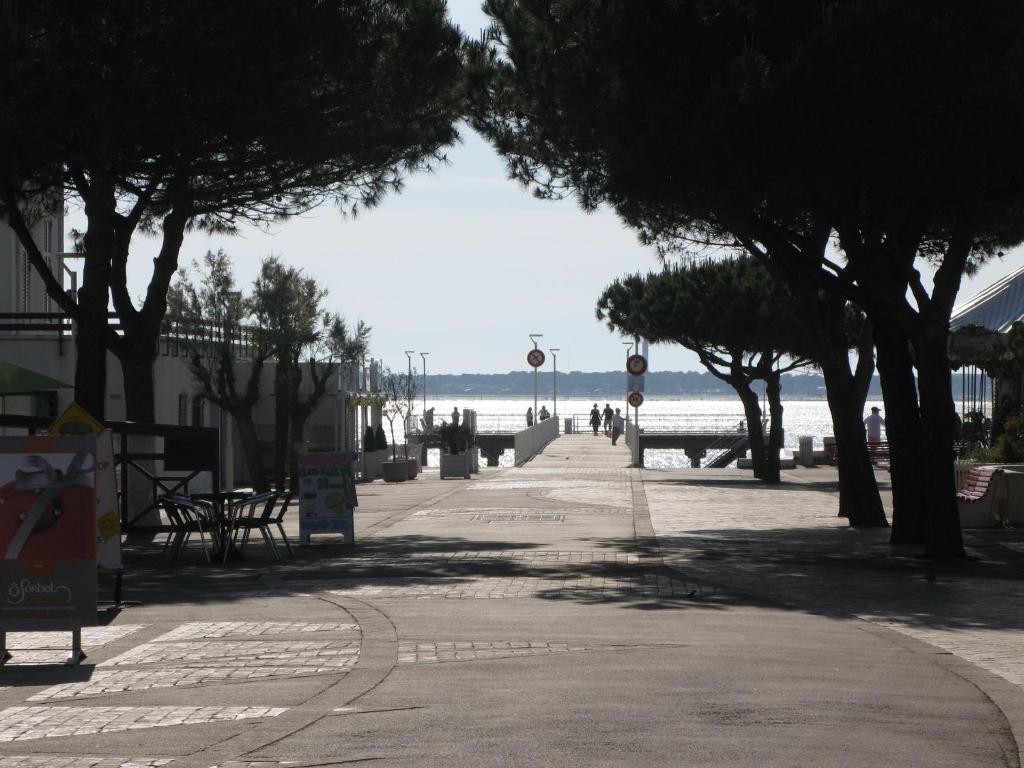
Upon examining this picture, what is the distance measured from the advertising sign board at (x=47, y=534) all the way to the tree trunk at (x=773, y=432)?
25.5 m

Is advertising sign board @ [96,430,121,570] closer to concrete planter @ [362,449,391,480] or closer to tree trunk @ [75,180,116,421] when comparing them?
tree trunk @ [75,180,116,421]

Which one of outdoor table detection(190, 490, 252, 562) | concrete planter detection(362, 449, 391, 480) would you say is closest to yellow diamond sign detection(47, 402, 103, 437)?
outdoor table detection(190, 490, 252, 562)

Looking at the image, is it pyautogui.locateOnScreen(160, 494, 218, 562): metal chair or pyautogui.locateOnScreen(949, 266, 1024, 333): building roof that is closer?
pyautogui.locateOnScreen(160, 494, 218, 562): metal chair

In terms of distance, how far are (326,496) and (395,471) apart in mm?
18651

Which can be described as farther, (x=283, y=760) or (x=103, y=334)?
(x=103, y=334)

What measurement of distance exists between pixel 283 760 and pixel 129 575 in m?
8.48

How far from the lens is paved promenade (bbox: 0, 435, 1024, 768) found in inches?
250

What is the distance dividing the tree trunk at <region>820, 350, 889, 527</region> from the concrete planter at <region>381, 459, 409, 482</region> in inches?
679

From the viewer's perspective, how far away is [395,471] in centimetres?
3619

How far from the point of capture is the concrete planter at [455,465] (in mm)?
36500

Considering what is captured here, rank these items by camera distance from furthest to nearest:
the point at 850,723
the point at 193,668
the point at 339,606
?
the point at 339,606
the point at 193,668
the point at 850,723

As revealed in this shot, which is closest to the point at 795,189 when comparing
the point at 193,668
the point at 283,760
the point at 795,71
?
the point at 795,71

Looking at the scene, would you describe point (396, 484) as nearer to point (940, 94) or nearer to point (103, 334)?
point (103, 334)

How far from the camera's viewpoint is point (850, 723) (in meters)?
6.80
